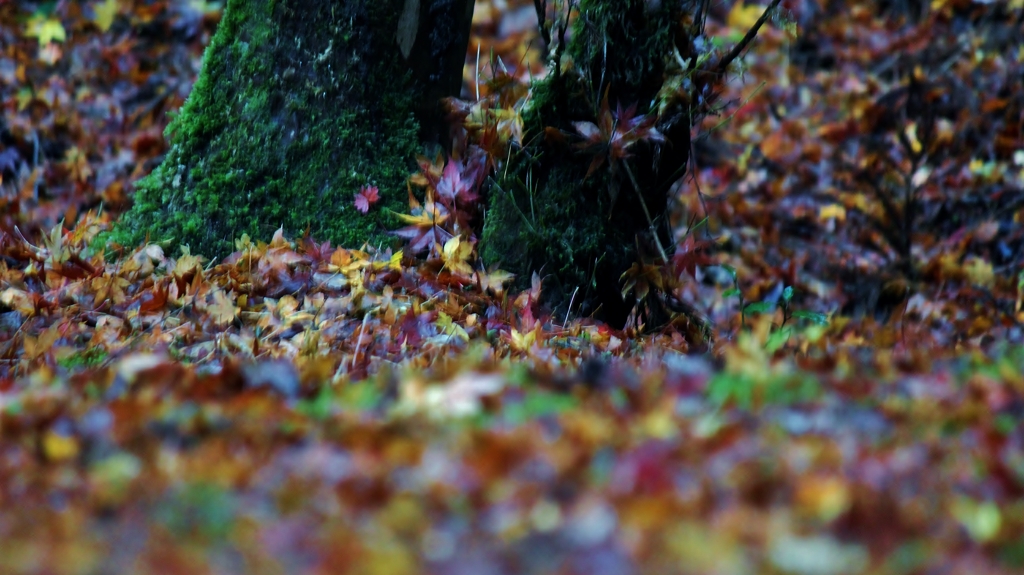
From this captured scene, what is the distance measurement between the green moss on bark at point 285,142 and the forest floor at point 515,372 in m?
0.15

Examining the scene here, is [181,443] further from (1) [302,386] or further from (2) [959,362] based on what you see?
(2) [959,362]

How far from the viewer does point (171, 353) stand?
3.30 m

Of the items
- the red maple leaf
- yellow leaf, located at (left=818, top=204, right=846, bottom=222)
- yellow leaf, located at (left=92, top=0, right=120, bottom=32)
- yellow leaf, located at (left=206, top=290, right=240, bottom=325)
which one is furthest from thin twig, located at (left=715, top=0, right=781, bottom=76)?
yellow leaf, located at (left=92, top=0, right=120, bottom=32)

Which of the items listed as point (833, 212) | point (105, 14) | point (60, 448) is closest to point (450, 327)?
point (60, 448)

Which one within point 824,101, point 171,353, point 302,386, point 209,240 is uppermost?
point 824,101

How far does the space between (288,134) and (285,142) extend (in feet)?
0.12

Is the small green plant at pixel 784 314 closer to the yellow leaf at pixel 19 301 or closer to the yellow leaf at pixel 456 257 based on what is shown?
the yellow leaf at pixel 456 257

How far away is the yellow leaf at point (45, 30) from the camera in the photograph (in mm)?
7582

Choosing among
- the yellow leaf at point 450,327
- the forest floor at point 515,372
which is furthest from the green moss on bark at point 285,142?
the yellow leaf at point 450,327

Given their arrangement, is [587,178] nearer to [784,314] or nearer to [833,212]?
[784,314]

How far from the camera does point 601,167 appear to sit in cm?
407

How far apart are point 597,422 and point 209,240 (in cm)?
283

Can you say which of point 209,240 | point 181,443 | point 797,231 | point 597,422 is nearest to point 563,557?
point 597,422

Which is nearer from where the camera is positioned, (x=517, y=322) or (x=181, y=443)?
(x=181, y=443)
